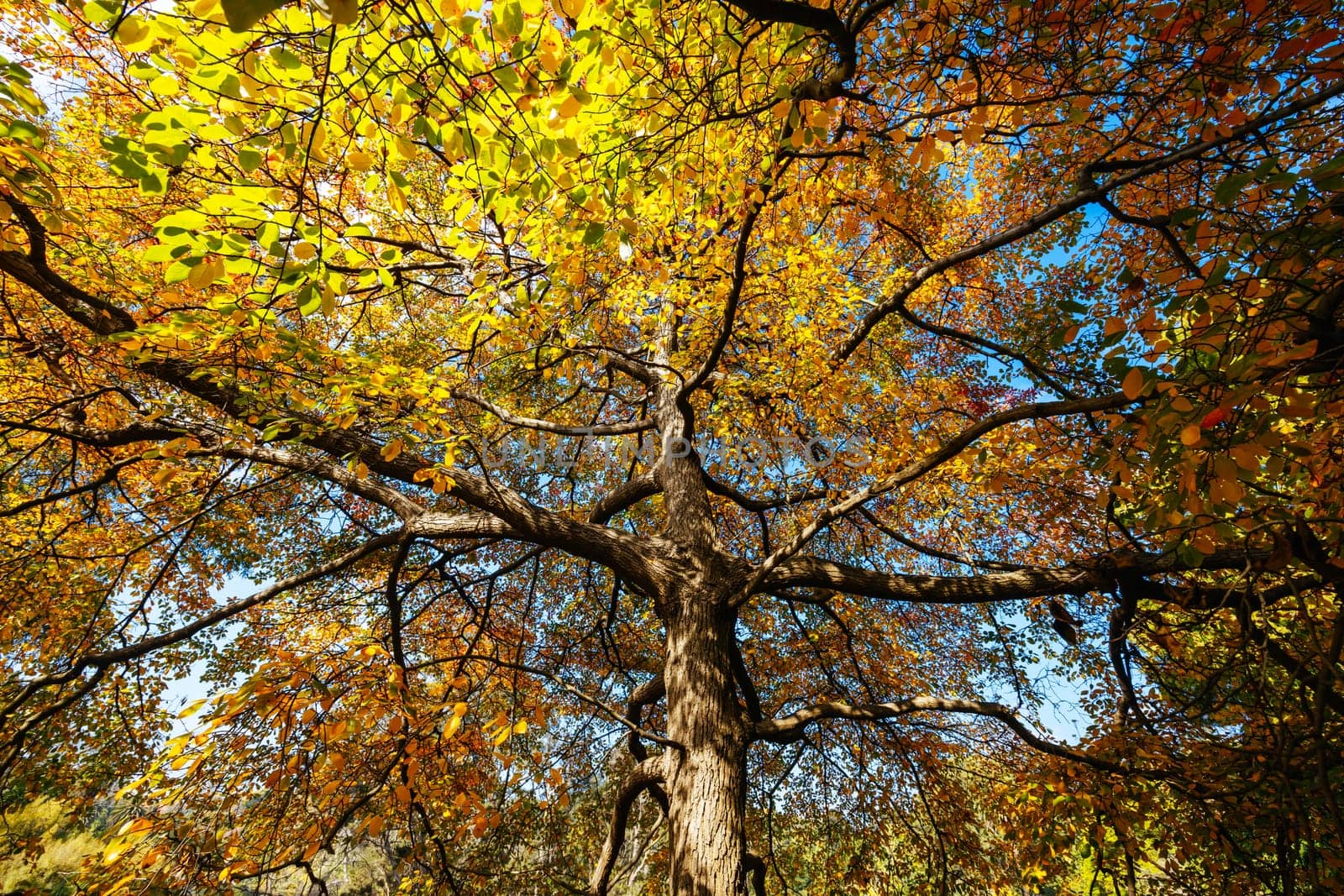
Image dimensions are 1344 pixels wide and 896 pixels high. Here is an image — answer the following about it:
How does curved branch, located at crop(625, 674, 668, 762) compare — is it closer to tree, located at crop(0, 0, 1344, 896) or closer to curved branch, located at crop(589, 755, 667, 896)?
tree, located at crop(0, 0, 1344, 896)

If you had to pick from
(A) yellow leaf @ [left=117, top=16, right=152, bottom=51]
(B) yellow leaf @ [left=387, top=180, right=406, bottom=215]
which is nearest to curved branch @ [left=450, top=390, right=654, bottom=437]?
(B) yellow leaf @ [left=387, top=180, right=406, bottom=215]

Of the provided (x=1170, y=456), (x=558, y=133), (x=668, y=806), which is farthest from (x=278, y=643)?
(x=1170, y=456)

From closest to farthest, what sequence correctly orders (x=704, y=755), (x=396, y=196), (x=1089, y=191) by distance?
(x=396, y=196)
(x=1089, y=191)
(x=704, y=755)

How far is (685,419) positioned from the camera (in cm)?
528

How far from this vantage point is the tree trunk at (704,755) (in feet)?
9.12

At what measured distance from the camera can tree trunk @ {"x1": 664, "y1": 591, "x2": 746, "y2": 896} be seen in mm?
2781

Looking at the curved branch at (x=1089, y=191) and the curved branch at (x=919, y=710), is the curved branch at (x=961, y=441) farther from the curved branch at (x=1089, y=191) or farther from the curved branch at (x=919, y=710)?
the curved branch at (x=919, y=710)

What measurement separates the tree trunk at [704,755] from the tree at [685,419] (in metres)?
0.03

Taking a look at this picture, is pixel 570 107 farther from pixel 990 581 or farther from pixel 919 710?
pixel 990 581

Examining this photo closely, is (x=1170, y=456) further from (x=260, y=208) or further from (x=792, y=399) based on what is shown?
(x=792, y=399)

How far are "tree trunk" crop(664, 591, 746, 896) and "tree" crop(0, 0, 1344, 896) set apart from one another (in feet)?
0.09

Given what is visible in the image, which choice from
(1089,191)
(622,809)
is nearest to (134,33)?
(1089,191)

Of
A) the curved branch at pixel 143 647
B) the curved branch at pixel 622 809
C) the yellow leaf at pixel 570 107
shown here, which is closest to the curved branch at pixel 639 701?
the curved branch at pixel 622 809

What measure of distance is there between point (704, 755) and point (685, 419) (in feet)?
9.92
